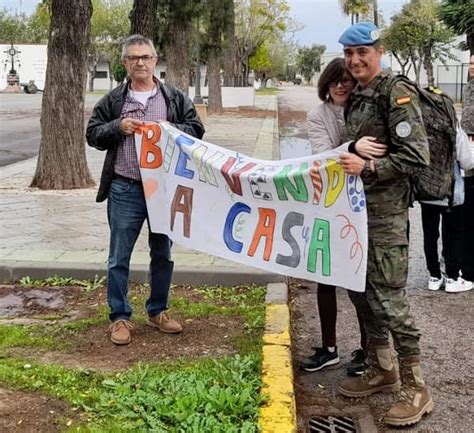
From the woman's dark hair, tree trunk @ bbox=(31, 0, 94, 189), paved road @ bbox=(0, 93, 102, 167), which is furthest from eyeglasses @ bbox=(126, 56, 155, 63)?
paved road @ bbox=(0, 93, 102, 167)

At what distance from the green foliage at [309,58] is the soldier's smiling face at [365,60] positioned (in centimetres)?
12359

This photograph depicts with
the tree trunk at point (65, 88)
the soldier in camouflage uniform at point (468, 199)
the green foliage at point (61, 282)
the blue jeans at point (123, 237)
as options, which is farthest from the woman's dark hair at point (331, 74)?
the tree trunk at point (65, 88)

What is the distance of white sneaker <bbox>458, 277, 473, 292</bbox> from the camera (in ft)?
21.2

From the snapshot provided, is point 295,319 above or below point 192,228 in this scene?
below

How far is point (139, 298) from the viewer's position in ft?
19.0

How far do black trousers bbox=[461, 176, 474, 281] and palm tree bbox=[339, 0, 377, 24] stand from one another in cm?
4122

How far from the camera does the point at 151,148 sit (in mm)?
4695

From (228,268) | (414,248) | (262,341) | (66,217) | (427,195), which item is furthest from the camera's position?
(66,217)

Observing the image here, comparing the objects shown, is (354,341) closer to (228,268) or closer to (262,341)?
(262,341)

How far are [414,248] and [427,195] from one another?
14.2 feet

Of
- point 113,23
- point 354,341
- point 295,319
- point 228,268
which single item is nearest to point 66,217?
point 228,268

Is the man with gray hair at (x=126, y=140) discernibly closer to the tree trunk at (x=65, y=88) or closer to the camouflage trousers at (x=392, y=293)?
the camouflage trousers at (x=392, y=293)

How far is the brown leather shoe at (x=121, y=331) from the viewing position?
466 cm

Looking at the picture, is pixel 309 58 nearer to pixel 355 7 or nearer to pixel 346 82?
pixel 355 7
